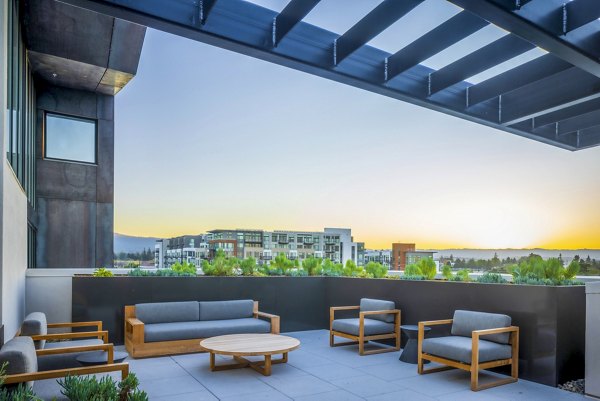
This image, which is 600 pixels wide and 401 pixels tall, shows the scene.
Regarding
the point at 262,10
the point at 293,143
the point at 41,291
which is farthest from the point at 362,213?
the point at 262,10

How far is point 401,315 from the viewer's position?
7.27 meters

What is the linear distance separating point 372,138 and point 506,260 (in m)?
5.19

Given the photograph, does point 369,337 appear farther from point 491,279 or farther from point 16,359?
point 16,359

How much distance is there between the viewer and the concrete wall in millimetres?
10289

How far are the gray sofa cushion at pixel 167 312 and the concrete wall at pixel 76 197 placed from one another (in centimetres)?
458

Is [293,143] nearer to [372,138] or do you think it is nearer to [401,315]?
[372,138]

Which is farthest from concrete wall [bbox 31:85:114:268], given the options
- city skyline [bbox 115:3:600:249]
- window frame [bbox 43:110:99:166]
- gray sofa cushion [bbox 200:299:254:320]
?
gray sofa cushion [bbox 200:299:254:320]

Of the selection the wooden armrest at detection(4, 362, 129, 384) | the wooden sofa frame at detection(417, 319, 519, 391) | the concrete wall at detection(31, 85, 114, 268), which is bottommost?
the wooden sofa frame at detection(417, 319, 519, 391)

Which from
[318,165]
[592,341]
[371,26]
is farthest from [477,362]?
[318,165]

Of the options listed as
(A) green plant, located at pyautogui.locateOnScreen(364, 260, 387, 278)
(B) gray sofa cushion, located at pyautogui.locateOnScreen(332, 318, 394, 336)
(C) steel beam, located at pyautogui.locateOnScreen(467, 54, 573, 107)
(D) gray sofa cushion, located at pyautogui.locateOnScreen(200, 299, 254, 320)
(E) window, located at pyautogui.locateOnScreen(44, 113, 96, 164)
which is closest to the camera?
(C) steel beam, located at pyautogui.locateOnScreen(467, 54, 573, 107)

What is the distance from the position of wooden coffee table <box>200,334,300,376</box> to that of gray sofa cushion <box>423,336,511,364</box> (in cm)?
172

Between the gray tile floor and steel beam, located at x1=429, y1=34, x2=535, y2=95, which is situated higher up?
steel beam, located at x1=429, y1=34, x2=535, y2=95

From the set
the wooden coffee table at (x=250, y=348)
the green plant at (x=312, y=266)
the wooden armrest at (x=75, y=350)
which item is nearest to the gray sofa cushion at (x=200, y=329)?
the wooden coffee table at (x=250, y=348)

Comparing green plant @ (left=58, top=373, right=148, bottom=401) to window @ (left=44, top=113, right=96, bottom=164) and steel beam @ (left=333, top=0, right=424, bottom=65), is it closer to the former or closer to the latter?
steel beam @ (left=333, top=0, right=424, bottom=65)
